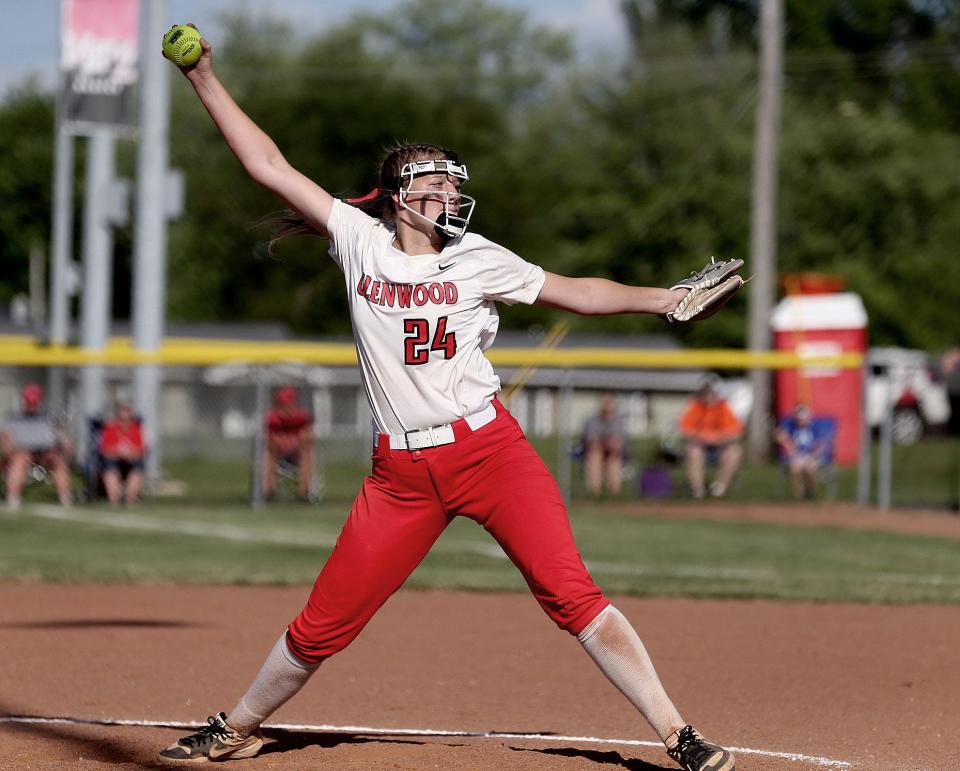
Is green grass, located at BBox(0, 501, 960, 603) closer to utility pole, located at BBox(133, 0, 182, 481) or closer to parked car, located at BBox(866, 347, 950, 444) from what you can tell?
utility pole, located at BBox(133, 0, 182, 481)

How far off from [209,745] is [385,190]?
1917 mm

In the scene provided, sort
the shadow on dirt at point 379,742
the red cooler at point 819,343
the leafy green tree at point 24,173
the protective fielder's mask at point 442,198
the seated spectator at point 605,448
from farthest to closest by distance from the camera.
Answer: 1. the leafy green tree at point 24,173
2. the red cooler at point 819,343
3. the seated spectator at point 605,448
4. the shadow on dirt at point 379,742
5. the protective fielder's mask at point 442,198

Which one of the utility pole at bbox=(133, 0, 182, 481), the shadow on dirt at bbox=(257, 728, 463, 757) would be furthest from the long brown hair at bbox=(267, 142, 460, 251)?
the utility pole at bbox=(133, 0, 182, 481)

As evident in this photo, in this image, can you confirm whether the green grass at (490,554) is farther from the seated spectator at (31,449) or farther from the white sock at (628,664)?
the white sock at (628,664)

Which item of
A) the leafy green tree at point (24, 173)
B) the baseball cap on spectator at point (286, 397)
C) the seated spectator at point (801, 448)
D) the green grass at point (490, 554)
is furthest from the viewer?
→ the leafy green tree at point (24, 173)

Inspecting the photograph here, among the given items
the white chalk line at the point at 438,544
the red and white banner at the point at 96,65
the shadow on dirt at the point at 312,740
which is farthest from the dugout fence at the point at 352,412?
the shadow on dirt at the point at 312,740

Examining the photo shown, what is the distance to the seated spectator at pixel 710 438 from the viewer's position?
1956cm

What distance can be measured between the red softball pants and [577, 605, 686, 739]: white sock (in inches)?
1.9

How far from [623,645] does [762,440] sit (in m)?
21.1

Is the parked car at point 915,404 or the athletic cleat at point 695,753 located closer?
the athletic cleat at point 695,753

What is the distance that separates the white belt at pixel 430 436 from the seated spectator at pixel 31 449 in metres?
13.2

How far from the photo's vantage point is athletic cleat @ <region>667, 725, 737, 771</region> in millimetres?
4797

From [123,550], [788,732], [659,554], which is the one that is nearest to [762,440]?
[659,554]

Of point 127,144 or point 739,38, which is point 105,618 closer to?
point 127,144
